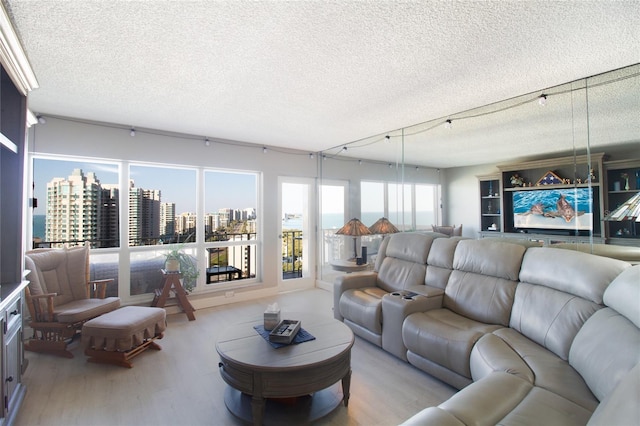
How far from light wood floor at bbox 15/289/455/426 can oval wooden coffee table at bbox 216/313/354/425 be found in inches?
5.3

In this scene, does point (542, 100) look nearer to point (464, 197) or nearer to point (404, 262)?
point (464, 197)

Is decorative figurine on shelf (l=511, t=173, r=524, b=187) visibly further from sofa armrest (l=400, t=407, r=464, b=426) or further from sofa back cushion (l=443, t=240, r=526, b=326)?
sofa armrest (l=400, t=407, r=464, b=426)

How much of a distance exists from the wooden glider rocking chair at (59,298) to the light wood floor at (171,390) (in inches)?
6.4

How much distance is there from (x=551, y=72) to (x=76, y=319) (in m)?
4.79

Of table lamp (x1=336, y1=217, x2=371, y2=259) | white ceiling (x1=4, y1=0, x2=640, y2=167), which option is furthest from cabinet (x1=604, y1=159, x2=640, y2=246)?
table lamp (x1=336, y1=217, x2=371, y2=259)

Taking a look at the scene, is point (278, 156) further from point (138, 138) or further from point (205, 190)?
point (138, 138)

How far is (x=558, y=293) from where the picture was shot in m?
2.23

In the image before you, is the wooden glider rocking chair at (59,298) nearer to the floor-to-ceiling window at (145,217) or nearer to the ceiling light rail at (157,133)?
the floor-to-ceiling window at (145,217)

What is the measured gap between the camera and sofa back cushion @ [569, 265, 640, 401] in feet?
4.74

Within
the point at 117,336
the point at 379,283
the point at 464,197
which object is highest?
the point at 464,197

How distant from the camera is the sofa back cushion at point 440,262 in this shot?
3.22 meters

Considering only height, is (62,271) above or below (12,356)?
above

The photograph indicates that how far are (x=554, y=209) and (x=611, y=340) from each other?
1.86 meters

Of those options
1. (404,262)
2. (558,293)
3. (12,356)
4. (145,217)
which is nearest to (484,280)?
(558,293)
